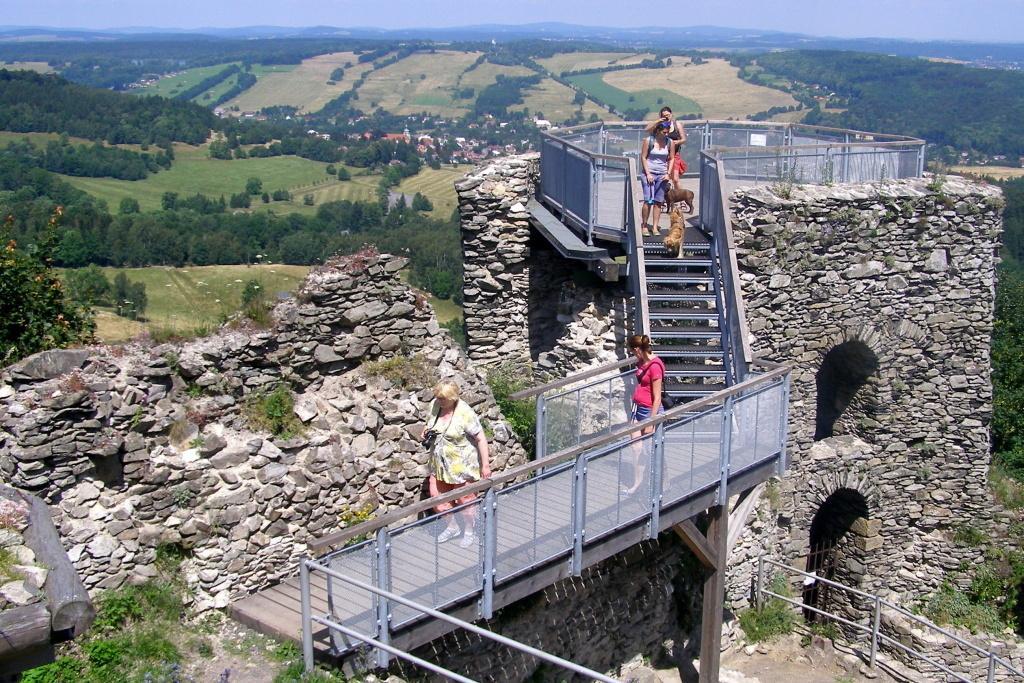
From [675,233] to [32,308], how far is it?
6.89 meters

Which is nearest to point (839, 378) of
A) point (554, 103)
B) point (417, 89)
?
point (554, 103)

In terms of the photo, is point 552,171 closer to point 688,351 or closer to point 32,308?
point 688,351

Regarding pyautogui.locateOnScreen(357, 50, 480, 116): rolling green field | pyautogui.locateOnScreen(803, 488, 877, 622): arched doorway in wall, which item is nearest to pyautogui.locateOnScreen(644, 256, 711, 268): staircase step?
pyautogui.locateOnScreen(803, 488, 877, 622): arched doorway in wall

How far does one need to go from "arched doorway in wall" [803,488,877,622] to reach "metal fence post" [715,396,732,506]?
5.64m

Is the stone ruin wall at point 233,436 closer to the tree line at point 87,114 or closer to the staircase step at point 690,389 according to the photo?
the staircase step at point 690,389

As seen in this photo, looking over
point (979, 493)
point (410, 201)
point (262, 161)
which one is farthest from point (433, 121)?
point (979, 493)

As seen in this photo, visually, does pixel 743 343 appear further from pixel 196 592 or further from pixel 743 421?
pixel 196 592

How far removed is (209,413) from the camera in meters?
8.80

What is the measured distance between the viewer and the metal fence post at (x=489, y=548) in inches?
301

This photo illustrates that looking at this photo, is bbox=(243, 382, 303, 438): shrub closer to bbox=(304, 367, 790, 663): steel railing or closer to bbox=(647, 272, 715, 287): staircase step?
bbox=(304, 367, 790, 663): steel railing

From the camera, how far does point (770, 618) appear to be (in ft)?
44.8

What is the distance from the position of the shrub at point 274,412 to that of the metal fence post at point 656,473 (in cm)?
316

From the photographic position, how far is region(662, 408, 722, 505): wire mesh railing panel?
29.8 feet

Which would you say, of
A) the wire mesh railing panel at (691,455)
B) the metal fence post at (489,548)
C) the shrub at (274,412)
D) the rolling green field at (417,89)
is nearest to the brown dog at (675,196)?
the wire mesh railing panel at (691,455)
